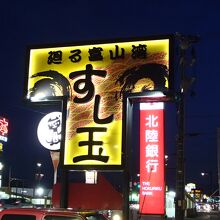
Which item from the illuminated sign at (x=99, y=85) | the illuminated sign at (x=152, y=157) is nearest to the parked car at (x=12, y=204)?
the illuminated sign at (x=99, y=85)

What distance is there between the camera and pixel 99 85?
17297 mm

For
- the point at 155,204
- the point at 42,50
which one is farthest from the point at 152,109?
the point at 42,50

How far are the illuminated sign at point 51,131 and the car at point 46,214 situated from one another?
846 centimetres

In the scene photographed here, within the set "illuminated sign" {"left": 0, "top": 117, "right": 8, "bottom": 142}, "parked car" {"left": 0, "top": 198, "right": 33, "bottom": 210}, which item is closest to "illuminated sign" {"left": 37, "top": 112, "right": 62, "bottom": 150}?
"parked car" {"left": 0, "top": 198, "right": 33, "bottom": 210}

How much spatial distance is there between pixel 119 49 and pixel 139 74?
4.00ft

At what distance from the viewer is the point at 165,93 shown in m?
16.5

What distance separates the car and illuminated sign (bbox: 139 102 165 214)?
18.4 metres

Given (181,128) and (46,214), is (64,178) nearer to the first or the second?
(46,214)

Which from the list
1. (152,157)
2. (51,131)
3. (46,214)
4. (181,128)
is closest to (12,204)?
(152,157)

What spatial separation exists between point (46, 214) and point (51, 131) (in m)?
9.40

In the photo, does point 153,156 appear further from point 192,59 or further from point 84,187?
point 84,187

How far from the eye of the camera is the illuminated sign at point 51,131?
1875 centimetres

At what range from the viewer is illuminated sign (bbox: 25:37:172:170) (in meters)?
16.7

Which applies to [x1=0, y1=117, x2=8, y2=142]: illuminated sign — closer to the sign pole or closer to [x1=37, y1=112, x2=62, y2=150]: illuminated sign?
[x1=37, y1=112, x2=62, y2=150]: illuminated sign
